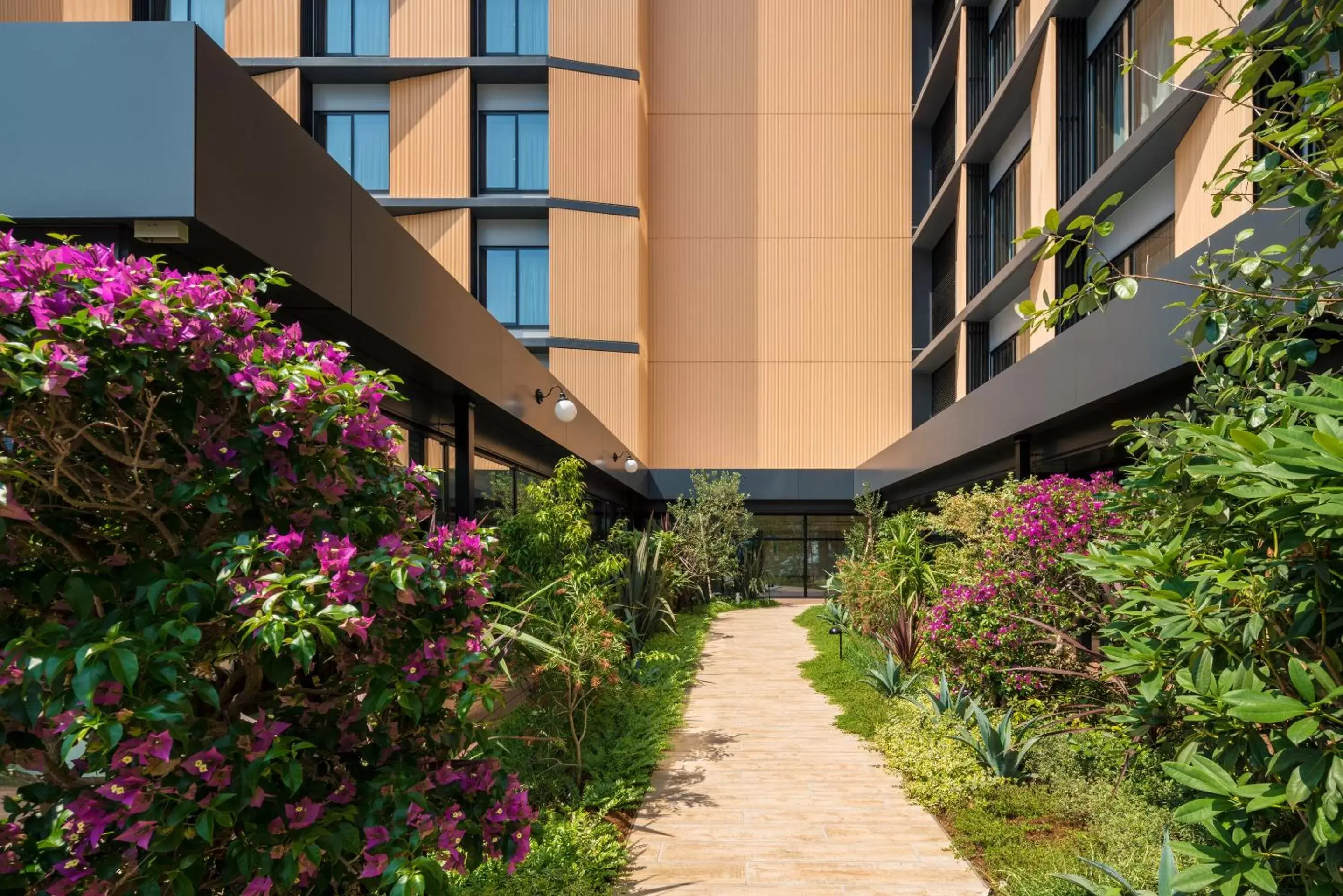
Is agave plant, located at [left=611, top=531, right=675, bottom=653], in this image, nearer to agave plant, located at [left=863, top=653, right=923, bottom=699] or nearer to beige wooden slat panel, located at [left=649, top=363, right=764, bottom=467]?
agave plant, located at [left=863, top=653, right=923, bottom=699]

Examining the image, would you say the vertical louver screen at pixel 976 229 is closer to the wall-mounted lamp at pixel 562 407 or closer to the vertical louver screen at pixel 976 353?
the vertical louver screen at pixel 976 353

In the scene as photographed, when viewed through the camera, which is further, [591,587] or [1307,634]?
[591,587]

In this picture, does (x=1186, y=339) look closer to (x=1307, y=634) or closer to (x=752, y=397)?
(x=1307, y=634)

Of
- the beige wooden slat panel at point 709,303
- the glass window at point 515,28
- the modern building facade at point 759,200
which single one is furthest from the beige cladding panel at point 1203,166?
the glass window at point 515,28

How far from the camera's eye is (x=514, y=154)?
67.8 feet

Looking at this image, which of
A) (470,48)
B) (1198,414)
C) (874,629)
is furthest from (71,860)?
(470,48)

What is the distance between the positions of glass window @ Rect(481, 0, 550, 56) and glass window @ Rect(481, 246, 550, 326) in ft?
15.4

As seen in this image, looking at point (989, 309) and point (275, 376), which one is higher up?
point (989, 309)

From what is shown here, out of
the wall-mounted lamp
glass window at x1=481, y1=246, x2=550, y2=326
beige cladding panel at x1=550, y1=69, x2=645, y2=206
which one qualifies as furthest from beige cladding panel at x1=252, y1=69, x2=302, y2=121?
the wall-mounted lamp

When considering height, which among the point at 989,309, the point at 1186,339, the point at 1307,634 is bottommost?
the point at 1307,634

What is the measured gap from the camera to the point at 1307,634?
92.3 inches

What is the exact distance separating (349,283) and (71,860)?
3.75 meters

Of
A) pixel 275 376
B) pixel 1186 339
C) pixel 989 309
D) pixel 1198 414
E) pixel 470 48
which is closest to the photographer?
pixel 275 376

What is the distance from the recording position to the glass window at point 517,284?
20.8 metres
